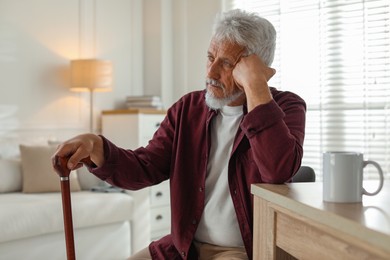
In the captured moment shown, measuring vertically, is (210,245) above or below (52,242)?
above

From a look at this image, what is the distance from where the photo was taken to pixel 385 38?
3.57 m

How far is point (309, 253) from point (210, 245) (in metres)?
0.60

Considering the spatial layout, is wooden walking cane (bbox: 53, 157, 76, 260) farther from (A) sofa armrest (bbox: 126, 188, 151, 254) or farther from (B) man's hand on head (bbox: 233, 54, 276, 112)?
(A) sofa armrest (bbox: 126, 188, 151, 254)

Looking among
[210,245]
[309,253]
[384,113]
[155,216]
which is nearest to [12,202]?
[155,216]

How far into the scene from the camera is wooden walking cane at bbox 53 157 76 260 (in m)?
1.32

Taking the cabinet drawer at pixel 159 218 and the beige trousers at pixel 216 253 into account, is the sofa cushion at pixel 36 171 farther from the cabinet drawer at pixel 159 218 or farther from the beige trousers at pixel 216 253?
the beige trousers at pixel 216 253

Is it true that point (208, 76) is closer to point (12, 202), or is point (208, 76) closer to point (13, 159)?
point (12, 202)

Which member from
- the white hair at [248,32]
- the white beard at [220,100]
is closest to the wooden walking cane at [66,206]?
the white beard at [220,100]

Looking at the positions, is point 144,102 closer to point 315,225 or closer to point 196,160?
point 196,160

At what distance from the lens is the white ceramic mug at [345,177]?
39.8 inches

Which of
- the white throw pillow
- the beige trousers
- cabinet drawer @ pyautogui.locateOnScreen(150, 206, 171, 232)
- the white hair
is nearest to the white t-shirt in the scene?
the beige trousers

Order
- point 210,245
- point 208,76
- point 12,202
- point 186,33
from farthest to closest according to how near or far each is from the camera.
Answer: point 186,33 → point 12,202 → point 208,76 → point 210,245

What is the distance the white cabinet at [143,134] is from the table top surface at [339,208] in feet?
8.83

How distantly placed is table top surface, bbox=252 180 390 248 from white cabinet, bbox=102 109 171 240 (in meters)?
2.69
